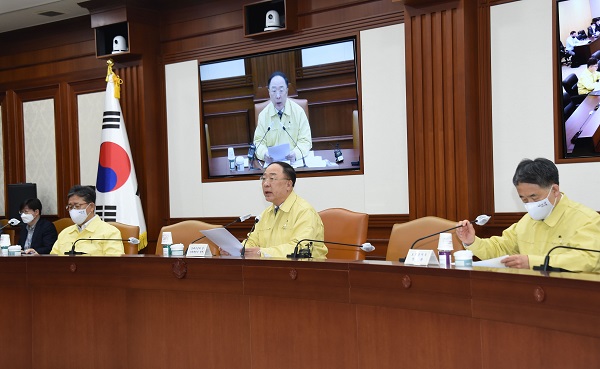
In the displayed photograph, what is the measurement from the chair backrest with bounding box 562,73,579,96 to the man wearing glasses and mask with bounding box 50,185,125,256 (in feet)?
9.49

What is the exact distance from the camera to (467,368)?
262 cm

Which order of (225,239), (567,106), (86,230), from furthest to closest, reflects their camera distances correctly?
1. (86,230)
2. (567,106)
3. (225,239)

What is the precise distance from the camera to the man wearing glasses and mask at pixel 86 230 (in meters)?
4.75

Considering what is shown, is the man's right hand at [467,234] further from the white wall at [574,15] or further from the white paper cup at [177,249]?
the white wall at [574,15]

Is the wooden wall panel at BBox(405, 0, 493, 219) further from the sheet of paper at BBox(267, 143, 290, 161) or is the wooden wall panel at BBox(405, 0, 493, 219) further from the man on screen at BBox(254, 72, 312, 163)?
the sheet of paper at BBox(267, 143, 290, 161)

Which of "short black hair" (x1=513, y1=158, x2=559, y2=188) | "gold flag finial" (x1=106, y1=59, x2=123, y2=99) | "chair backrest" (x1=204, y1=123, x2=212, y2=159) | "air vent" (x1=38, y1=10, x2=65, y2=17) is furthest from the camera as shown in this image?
"air vent" (x1=38, y1=10, x2=65, y2=17)

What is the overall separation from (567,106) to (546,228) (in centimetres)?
166

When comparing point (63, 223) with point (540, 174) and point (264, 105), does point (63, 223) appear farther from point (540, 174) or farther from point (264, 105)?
point (540, 174)

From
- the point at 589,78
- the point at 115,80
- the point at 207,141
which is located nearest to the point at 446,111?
the point at 589,78

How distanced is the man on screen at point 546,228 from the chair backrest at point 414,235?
44 cm

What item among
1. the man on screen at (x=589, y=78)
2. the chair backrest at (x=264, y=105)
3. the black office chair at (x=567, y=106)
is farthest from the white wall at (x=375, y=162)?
the man on screen at (x=589, y=78)

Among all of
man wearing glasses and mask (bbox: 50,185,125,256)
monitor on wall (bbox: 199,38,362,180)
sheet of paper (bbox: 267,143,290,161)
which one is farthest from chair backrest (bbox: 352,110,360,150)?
man wearing glasses and mask (bbox: 50,185,125,256)

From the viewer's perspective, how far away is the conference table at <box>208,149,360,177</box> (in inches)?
230

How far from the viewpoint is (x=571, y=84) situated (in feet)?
15.5
